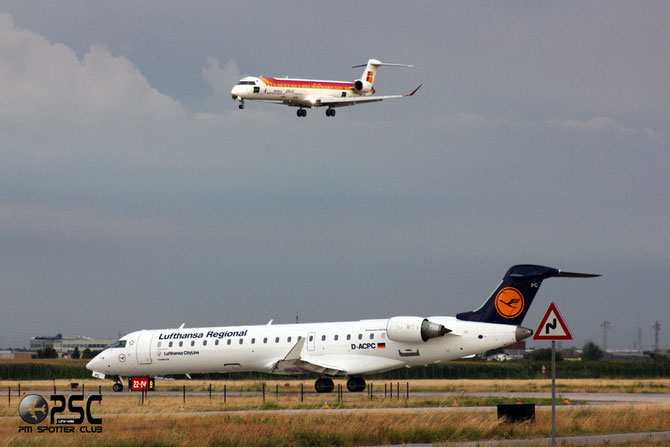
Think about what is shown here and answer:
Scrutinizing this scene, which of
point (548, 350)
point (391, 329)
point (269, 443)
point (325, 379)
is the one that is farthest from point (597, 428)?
point (548, 350)

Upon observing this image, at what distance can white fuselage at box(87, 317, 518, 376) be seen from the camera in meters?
34.6

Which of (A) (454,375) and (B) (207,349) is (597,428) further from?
(A) (454,375)

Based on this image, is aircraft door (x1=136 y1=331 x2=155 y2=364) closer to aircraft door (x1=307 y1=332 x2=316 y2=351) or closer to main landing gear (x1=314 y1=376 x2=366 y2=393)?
aircraft door (x1=307 y1=332 x2=316 y2=351)

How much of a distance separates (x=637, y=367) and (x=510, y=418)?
4228 cm

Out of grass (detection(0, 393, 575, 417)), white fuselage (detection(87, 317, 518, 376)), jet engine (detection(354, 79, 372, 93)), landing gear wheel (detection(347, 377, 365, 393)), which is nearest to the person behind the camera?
grass (detection(0, 393, 575, 417))

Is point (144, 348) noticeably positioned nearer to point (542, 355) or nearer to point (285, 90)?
point (285, 90)

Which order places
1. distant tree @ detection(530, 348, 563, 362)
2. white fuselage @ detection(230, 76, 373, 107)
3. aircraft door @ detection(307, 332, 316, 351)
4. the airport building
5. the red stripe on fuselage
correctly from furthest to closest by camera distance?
the airport building → distant tree @ detection(530, 348, 563, 362) → the red stripe on fuselage → white fuselage @ detection(230, 76, 373, 107) → aircraft door @ detection(307, 332, 316, 351)

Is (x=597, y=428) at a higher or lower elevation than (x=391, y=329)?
lower

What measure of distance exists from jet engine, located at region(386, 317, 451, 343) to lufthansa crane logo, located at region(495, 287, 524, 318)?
2.27 metres

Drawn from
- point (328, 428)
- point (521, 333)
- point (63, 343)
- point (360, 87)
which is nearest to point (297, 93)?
point (360, 87)

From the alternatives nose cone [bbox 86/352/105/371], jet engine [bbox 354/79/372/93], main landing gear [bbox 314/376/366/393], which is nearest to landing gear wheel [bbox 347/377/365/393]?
main landing gear [bbox 314/376/366/393]

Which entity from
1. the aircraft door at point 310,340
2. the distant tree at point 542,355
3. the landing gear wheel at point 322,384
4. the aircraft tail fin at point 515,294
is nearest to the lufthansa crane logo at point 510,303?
the aircraft tail fin at point 515,294

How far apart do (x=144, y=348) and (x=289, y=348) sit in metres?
7.08

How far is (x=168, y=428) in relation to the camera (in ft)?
72.2
